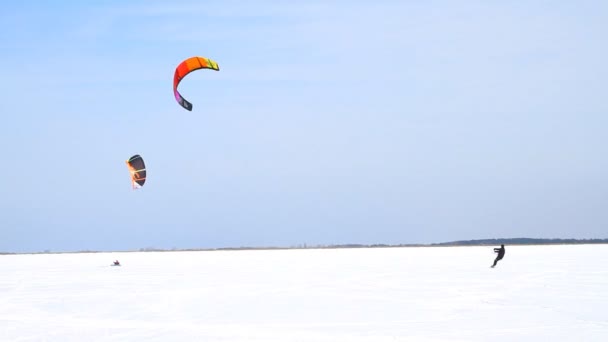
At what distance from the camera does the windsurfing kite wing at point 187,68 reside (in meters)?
22.9

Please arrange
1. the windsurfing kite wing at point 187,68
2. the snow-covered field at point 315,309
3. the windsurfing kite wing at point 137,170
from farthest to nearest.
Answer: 1. the windsurfing kite wing at point 137,170
2. the windsurfing kite wing at point 187,68
3. the snow-covered field at point 315,309

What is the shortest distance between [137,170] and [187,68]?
16.1ft

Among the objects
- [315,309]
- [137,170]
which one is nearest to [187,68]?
[137,170]

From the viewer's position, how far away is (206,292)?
570 inches

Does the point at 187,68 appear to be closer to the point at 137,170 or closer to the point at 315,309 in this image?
the point at 137,170

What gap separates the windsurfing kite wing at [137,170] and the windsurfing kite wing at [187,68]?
13.6 ft

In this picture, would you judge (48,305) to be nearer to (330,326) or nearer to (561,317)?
(330,326)

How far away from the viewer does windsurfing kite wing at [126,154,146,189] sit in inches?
1052

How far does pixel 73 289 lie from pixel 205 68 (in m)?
9.41

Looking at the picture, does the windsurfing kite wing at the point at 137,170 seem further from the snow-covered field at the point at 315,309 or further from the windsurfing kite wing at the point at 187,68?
the snow-covered field at the point at 315,309

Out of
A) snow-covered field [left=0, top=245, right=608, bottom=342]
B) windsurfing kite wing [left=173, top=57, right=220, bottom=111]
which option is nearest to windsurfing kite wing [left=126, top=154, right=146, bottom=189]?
windsurfing kite wing [left=173, top=57, right=220, bottom=111]

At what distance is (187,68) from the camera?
2398 cm

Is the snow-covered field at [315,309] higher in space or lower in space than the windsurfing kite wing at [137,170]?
lower

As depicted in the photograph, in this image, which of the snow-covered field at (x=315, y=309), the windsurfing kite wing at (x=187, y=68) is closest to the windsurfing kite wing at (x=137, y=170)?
the windsurfing kite wing at (x=187, y=68)
